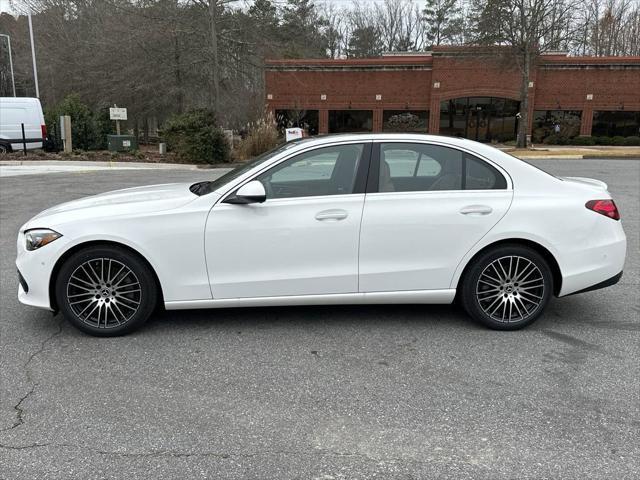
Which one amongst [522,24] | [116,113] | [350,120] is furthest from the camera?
[350,120]

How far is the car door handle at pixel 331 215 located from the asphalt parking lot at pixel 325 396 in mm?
947

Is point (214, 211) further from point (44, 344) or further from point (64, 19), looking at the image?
A: point (64, 19)

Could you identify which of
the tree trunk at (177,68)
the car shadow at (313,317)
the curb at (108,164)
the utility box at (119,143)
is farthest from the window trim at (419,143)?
the tree trunk at (177,68)

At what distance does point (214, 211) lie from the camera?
13.8 ft

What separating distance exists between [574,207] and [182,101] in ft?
88.8

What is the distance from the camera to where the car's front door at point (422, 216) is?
4281 mm

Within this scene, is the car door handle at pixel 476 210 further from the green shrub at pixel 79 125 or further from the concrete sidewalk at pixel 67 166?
the green shrub at pixel 79 125

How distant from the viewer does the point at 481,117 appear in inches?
1540

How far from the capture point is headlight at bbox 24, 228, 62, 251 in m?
4.12

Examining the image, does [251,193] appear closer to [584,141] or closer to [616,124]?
[584,141]

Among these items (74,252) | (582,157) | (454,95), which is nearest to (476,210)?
(74,252)

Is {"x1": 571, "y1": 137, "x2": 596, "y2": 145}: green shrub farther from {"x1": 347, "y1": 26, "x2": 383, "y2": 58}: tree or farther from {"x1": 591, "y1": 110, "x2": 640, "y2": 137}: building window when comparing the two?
{"x1": 347, "y1": 26, "x2": 383, "y2": 58}: tree

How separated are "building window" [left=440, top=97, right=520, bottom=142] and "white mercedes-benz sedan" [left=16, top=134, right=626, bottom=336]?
1407 inches

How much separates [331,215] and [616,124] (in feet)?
134
